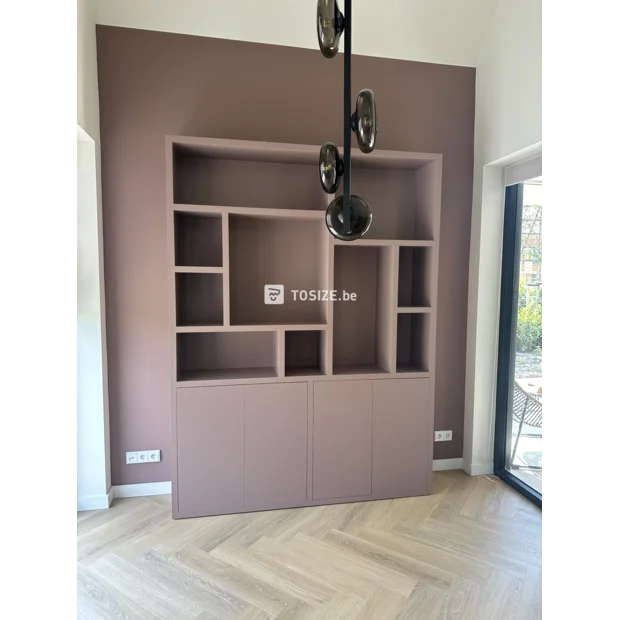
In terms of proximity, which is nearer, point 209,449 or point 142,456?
point 209,449

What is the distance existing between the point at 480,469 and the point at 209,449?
2054 millimetres

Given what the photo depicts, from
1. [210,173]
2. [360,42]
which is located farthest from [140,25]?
[360,42]

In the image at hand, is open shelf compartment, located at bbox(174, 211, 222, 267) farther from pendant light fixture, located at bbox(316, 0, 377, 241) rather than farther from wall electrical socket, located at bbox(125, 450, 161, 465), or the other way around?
pendant light fixture, located at bbox(316, 0, 377, 241)

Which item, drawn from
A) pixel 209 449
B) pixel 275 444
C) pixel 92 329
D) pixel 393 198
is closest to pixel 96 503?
pixel 209 449

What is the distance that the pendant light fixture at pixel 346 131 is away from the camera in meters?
1.28

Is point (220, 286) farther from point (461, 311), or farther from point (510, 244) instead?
point (510, 244)

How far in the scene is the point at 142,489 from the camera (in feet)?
9.53

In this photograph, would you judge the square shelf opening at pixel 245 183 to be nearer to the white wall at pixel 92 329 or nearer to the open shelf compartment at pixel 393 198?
the open shelf compartment at pixel 393 198

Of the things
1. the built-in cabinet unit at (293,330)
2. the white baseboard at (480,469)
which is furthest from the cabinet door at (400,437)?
the white baseboard at (480,469)

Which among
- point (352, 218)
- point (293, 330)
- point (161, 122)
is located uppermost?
point (161, 122)

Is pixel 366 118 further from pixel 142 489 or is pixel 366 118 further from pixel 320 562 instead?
pixel 142 489

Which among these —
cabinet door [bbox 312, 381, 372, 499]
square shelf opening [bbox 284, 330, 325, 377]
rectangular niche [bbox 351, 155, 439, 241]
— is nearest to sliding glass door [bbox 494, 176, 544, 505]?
rectangular niche [bbox 351, 155, 439, 241]

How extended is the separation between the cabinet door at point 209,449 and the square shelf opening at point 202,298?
1.74 feet

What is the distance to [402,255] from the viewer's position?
10.3ft
